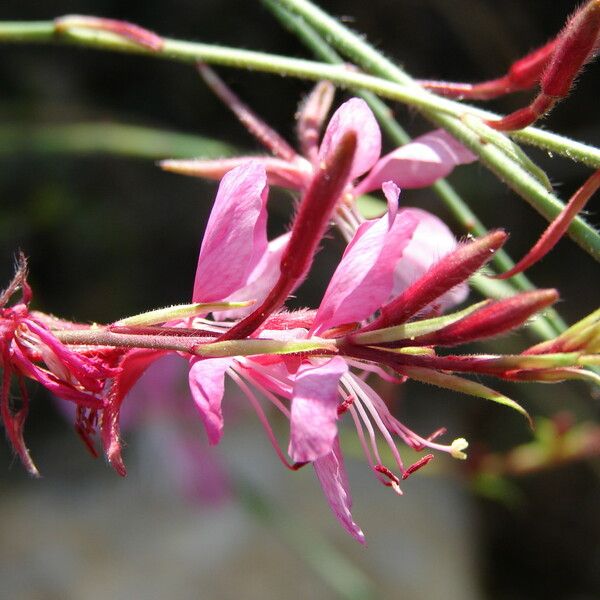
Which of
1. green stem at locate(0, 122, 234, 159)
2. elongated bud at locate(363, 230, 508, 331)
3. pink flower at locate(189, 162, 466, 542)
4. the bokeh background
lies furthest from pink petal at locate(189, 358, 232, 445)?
the bokeh background

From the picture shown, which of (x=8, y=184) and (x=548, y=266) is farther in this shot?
(x=548, y=266)

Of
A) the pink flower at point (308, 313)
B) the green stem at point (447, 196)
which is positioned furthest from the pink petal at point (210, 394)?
the green stem at point (447, 196)

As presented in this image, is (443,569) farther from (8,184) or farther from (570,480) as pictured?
(8,184)

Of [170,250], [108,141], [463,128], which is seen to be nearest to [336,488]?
[463,128]

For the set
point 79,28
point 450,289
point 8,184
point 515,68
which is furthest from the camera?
point 8,184

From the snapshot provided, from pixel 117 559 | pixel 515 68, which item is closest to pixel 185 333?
pixel 515 68

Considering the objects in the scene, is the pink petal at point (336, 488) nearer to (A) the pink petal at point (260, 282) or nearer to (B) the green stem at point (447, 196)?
(A) the pink petal at point (260, 282)
